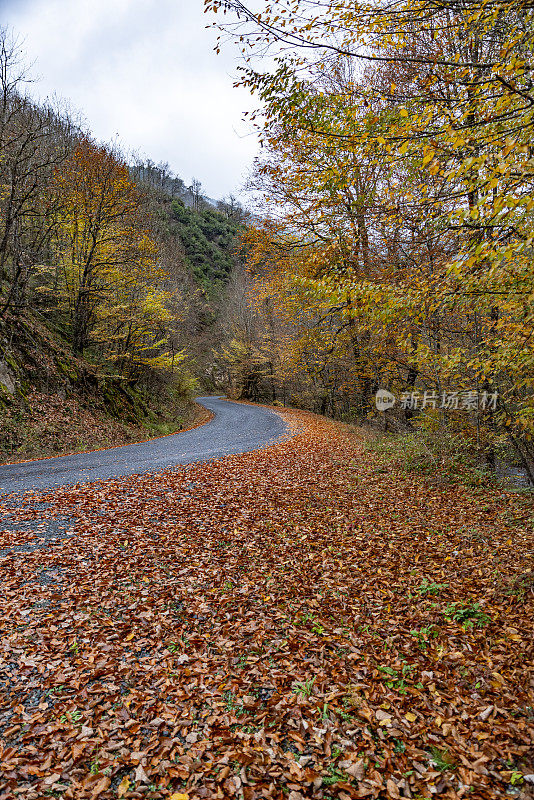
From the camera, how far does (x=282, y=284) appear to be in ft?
40.8

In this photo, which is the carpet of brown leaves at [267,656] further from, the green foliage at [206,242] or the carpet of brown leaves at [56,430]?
the green foliage at [206,242]

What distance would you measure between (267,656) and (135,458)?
24.7 feet

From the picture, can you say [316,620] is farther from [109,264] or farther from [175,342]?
[175,342]

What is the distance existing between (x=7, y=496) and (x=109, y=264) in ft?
33.5

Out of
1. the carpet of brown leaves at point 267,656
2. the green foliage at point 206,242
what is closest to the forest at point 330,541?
the carpet of brown leaves at point 267,656

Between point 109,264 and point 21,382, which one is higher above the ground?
point 109,264

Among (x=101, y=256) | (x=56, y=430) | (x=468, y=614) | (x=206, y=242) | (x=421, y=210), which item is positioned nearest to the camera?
(x=468, y=614)

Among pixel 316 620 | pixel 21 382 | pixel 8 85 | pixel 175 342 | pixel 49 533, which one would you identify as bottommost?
pixel 316 620

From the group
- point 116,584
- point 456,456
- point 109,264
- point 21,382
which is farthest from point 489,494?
point 109,264

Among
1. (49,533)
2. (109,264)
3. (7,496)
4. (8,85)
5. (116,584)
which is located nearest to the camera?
(116,584)

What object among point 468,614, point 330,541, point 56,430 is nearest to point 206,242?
point 56,430

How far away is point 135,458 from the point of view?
10172 millimetres

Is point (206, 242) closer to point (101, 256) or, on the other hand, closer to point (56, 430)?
point (101, 256)

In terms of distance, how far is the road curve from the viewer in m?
7.84
